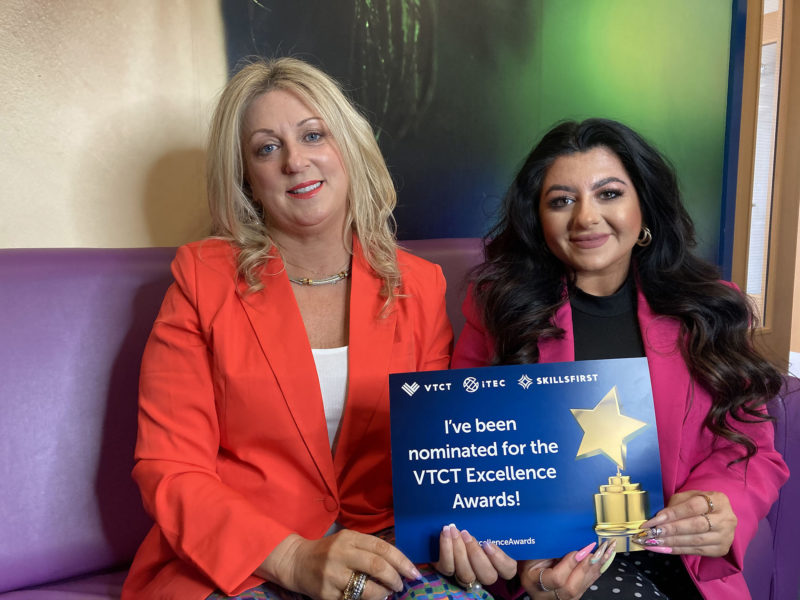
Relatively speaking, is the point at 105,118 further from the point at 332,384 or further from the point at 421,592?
the point at 421,592

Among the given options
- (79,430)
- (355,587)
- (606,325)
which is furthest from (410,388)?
(79,430)

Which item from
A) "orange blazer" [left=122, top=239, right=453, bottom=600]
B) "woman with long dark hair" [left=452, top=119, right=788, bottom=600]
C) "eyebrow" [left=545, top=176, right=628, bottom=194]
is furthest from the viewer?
"eyebrow" [left=545, top=176, right=628, bottom=194]

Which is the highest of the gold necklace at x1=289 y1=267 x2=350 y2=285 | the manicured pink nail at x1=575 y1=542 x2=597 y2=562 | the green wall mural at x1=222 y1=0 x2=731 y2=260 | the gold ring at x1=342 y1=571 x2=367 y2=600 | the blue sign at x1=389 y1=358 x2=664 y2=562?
the green wall mural at x1=222 y1=0 x2=731 y2=260

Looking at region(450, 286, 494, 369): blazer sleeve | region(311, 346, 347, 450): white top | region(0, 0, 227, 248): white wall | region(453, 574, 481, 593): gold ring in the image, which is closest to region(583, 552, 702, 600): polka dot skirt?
Answer: region(453, 574, 481, 593): gold ring

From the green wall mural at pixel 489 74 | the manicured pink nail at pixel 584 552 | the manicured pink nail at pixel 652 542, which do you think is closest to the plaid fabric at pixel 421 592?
the manicured pink nail at pixel 584 552

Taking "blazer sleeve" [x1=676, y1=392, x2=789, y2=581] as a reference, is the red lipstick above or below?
above

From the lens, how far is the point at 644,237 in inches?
65.5

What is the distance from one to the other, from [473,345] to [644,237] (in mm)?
492

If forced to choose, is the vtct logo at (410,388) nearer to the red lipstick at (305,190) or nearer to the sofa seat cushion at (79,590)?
the red lipstick at (305,190)

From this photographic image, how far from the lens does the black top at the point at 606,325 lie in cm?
161

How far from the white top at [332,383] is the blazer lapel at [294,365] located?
0.18 ft

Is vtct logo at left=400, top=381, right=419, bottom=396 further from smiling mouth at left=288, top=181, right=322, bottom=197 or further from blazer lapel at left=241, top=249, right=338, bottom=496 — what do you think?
smiling mouth at left=288, top=181, right=322, bottom=197

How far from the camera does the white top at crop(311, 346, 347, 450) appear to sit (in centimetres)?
155

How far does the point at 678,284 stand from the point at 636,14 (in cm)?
188
